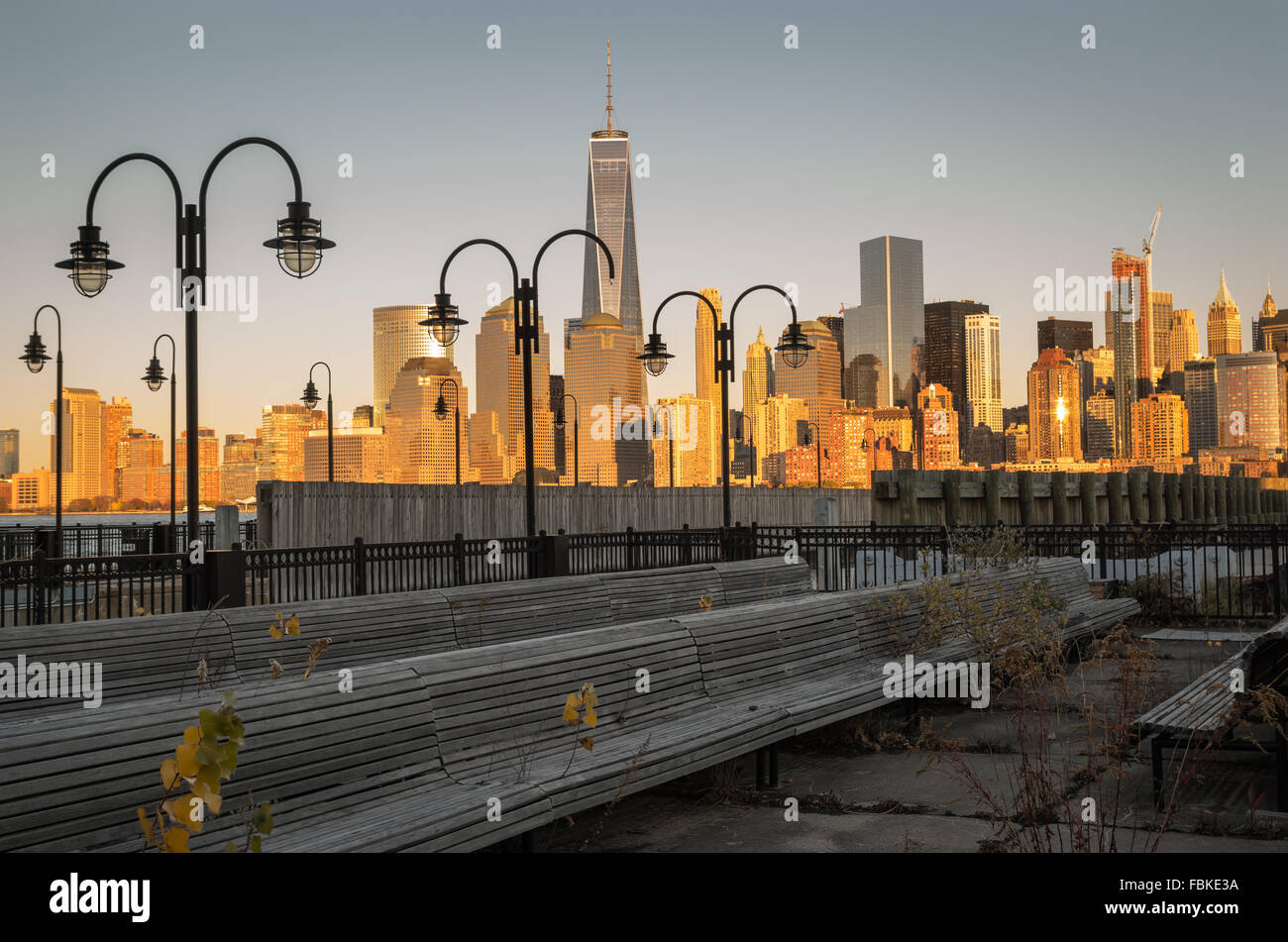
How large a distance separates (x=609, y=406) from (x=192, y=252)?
13312 centimetres

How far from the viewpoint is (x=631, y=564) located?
18.7m

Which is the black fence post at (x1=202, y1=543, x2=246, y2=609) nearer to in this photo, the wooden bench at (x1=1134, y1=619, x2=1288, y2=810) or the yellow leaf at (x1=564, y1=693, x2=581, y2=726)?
the yellow leaf at (x1=564, y1=693, x2=581, y2=726)

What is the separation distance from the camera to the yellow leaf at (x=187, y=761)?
3039 millimetres

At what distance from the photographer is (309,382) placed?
39.2 metres

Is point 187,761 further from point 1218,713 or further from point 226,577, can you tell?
point 226,577

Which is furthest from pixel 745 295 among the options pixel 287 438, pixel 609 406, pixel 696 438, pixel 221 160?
pixel 696 438

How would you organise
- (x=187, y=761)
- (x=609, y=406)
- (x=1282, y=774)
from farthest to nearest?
(x=609, y=406) < (x=1282, y=774) < (x=187, y=761)

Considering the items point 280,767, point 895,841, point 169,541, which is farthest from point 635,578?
point 169,541

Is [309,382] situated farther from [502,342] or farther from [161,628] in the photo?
[502,342]

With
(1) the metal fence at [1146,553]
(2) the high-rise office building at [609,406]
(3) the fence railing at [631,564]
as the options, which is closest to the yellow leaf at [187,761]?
(3) the fence railing at [631,564]

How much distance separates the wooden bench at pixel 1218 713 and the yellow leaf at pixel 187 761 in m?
5.13

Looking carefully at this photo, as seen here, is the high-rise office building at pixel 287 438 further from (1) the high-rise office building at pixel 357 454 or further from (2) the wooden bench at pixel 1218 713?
(2) the wooden bench at pixel 1218 713
